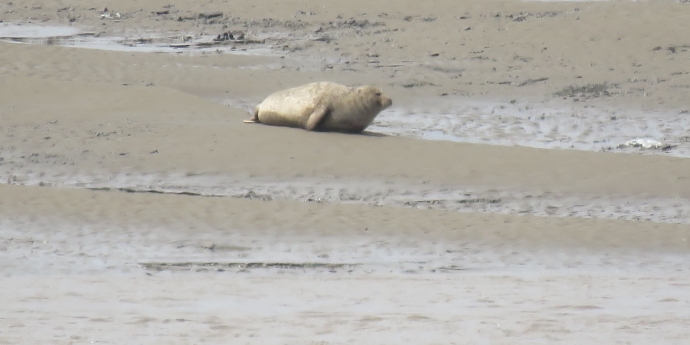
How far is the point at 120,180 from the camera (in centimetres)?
833

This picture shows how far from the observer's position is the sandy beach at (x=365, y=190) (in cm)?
479

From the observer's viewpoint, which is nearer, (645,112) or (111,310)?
(111,310)

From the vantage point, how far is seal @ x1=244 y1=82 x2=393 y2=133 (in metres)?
9.79

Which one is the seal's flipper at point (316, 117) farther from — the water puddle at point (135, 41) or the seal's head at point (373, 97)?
the water puddle at point (135, 41)

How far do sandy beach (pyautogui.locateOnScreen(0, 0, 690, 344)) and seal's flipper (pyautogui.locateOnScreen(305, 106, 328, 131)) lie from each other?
0.70 ft

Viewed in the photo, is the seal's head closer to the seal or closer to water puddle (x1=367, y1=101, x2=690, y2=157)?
the seal

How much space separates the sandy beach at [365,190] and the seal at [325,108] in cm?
21

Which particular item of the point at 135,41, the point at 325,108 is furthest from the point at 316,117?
the point at 135,41

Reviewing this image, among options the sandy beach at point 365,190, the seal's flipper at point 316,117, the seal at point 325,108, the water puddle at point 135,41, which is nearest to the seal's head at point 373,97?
the seal at point 325,108

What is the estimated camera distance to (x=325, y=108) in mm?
9734

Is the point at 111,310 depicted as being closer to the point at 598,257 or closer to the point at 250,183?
the point at 598,257

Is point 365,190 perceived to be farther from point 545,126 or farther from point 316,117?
point 545,126

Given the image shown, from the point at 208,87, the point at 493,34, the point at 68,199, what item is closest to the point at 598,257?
the point at 68,199

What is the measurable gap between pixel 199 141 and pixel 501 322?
16.6ft
